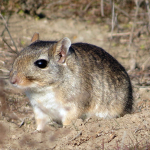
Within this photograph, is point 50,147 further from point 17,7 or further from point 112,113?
point 17,7

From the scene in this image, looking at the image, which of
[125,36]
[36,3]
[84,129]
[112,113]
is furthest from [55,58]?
[36,3]

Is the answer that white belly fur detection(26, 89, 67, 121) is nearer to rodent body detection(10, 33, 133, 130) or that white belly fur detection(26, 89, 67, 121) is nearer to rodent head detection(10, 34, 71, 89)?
rodent body detection(10, 33, 133, 130)

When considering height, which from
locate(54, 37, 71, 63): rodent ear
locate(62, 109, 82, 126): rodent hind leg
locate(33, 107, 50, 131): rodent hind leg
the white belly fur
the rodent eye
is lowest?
locate(33, 107, 50, 131): rodent hind leg

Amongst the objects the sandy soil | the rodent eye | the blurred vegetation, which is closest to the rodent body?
the rodent eye

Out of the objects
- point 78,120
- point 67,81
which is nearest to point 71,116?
point 78,120

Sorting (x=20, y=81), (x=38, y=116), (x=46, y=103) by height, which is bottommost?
(x=38, y=116)

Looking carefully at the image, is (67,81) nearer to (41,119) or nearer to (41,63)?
(41,63)
